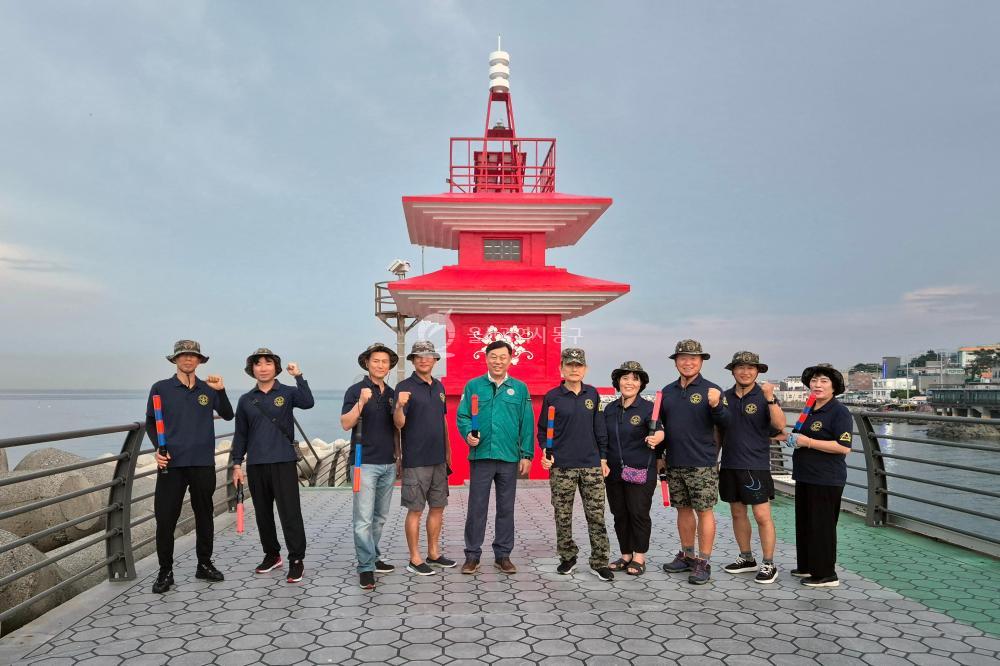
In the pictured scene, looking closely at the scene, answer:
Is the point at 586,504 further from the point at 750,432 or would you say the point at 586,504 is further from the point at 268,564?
the point at 268,564

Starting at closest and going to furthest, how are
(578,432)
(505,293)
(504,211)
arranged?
1. (578,432)
2. (505,293)
3. (504,211)

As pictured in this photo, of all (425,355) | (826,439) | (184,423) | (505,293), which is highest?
(505,293)

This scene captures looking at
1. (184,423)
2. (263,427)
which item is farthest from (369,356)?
(184,423)

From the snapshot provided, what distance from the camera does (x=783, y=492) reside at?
32.5ft

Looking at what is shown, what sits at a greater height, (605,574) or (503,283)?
(503,283)

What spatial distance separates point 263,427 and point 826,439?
447cm

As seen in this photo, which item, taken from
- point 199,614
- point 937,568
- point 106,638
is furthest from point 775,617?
point 106,638

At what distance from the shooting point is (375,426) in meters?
5.45

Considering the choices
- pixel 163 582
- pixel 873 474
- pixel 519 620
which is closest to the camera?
pixel 519 620

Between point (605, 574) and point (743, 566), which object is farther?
point (743, 566)

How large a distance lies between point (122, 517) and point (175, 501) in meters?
0.61

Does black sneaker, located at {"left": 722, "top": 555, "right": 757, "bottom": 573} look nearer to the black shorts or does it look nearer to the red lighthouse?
the black shorts

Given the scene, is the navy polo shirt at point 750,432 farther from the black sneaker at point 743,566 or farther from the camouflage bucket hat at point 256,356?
the camouflage bucket hat at point 256,356

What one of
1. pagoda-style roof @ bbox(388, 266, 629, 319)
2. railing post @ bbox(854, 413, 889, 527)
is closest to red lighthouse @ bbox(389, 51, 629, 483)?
pagoda-style roof @ bbox(388, 266, 629, 319)
